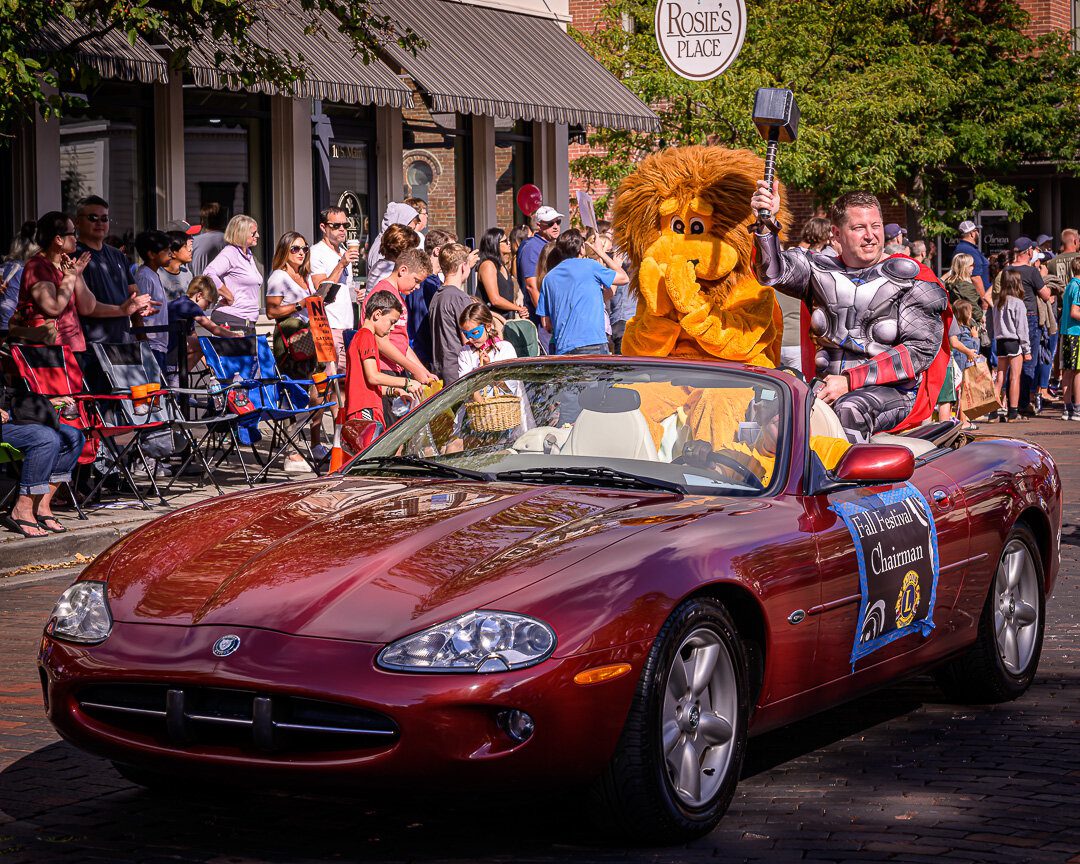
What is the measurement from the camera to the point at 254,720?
176 inches

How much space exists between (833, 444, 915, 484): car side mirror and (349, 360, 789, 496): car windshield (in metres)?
0.24

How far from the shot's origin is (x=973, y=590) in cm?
643

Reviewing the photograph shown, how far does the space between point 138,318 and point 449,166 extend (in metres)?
10.9

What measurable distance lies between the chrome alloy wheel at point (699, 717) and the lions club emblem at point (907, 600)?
1.11m

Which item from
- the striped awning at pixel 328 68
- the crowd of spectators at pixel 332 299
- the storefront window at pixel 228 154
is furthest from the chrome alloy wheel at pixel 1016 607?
the storefront window at pixel 228 154

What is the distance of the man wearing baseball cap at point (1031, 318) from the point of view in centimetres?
2169

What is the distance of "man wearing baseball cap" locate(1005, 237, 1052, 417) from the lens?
21688mm

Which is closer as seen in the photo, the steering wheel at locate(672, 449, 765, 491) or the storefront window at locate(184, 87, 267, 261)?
the steering wheel at locate(672, 449, 765, 491)

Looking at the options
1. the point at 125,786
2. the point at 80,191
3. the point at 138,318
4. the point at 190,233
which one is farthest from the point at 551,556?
the point at 80,191

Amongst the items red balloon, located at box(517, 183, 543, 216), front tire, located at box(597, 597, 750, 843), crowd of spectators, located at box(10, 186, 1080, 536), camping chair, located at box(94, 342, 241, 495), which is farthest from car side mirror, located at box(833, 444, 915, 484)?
red balloon, located at box(517, 183, 543, 216)

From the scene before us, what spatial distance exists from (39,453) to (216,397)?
3331mm

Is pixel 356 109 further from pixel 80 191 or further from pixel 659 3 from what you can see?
pixel 659 3

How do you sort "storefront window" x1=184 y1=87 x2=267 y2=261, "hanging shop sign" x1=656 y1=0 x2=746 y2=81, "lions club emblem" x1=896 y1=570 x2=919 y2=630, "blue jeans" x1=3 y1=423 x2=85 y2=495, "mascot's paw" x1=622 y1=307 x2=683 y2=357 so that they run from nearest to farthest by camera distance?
"lions club emblem" x1=896 y1=570 x2=919 y2=630 < "mascot's paw" x1=622 y1=307 x2=683 y2=357 < "blue jeans" x1=3 y1=423 x2=85 y2=495 < "hanging shop sign" x1=656 y1=0 x2=746 y2=81 < "storefront window" x1=184 y1=87 x2=267 y2=261

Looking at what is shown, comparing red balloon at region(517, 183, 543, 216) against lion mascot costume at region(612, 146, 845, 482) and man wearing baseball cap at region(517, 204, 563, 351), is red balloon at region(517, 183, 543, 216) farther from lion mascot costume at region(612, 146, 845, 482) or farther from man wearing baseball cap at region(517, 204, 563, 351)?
lion mascot costume at region(612, 146, 845, 482)
